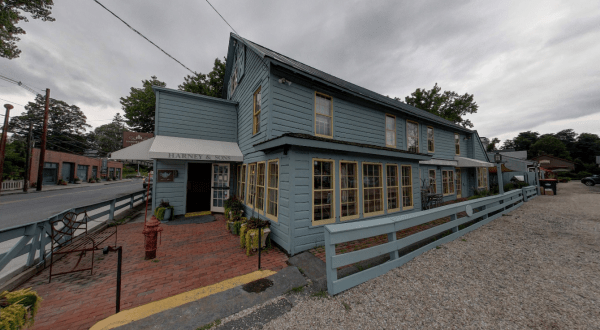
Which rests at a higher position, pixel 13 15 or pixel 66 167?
pixel 13 15

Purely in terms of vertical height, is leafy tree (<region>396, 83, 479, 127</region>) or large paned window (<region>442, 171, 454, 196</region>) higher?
leafy tree (<region>396, 83, 479, 127</region>)

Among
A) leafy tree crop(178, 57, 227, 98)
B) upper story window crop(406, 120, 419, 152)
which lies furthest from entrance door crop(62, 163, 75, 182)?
upper story window crop(406, 120, 419, 152)

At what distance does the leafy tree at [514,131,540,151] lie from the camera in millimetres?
A: 60281

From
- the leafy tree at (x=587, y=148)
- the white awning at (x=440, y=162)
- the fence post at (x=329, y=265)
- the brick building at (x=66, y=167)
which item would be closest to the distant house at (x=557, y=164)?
the leafy tree at (x=587, y=148)

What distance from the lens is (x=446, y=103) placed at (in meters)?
24.5

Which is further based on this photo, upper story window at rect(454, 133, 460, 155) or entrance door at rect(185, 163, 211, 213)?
upper story window at rect(454, 133, 460, 155)

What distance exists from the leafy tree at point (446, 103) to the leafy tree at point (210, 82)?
24196mm

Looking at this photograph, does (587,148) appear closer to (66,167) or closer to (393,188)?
(393,188)

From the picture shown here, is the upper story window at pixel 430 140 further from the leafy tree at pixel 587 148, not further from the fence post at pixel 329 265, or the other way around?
the leafy tree at pixel 587 148

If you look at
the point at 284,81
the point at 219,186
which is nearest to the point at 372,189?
the point at 284,81

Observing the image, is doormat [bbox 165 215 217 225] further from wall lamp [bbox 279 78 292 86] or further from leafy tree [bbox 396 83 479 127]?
leafy tree [bbox 396 83 479 127]

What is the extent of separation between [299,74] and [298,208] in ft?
13.5

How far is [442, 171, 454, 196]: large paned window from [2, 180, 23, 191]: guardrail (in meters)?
36.3

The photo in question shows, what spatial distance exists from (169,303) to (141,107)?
2463 centimetres
